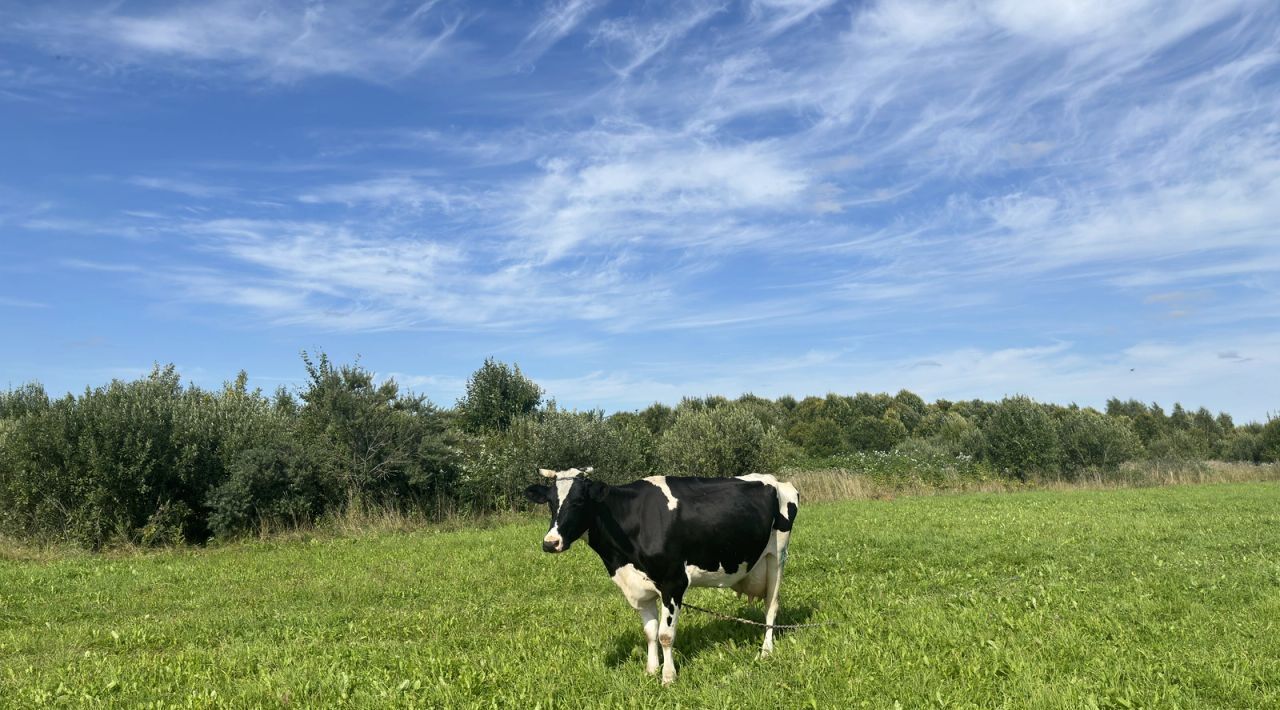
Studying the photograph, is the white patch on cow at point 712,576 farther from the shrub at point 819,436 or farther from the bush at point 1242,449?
the bush at point 1242,449

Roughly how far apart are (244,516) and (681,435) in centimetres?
2007

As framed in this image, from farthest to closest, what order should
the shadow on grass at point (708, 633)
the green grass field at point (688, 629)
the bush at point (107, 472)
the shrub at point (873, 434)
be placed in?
the shrub at point (873, 434) → the bush at point (107, 472) → the shadow on grass at point (708, 633) → the green grass field at point (688, 629)

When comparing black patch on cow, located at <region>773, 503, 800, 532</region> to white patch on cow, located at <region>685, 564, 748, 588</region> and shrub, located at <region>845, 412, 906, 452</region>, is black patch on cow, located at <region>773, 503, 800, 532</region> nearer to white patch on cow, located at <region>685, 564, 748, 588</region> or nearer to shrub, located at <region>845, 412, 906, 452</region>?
white patch on cow, located at <region>685, 564, 748, 588</region>

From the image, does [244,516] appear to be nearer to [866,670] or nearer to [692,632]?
[692,632]

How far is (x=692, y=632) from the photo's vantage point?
399 inches

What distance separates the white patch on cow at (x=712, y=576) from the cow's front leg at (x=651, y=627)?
0.46 meters

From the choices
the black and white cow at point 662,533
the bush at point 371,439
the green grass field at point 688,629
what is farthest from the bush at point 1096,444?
the black and white cow at point 662,533

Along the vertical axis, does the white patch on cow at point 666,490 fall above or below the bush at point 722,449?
below

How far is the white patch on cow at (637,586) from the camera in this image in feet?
27.3

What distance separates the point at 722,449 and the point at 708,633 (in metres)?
28.6

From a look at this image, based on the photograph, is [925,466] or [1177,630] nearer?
[1177,630]

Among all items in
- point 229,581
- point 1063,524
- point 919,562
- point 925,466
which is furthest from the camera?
point 925,466

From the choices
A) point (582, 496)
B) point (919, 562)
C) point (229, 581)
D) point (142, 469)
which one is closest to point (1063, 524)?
point (919, 562)

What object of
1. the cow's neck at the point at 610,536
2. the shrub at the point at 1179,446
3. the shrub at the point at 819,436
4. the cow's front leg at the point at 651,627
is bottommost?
the cow's front leg at the point at 651,627
